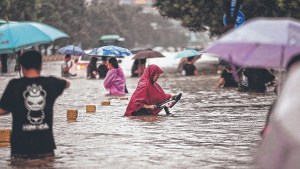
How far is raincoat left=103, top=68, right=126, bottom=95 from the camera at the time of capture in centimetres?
2245

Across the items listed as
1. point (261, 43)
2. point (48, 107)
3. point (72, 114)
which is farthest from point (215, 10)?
point (261, 43)

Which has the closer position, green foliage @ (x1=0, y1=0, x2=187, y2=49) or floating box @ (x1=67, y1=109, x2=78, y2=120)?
floating box @ (x1=67, y1=109, x2=78, y2=120)

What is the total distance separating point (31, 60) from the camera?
8438 millimetres

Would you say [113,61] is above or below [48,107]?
below

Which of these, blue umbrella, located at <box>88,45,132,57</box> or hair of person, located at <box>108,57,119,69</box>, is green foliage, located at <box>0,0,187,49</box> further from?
hair of person, located at <box>108,57,119,69</box>

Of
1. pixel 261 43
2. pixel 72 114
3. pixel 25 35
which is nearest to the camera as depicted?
pixel 261 43

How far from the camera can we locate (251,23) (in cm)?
709

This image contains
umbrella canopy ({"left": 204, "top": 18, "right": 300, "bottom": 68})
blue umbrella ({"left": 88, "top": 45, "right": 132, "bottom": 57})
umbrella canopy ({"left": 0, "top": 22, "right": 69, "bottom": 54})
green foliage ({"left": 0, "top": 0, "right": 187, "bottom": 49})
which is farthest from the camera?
green foliage ({"left": 0, "top": 0, "right": 187, "bottom": 49})

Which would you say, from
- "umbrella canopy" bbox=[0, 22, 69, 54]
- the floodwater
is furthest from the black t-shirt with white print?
"umbrella canopy" bbox=[0, 22, 69, 54]

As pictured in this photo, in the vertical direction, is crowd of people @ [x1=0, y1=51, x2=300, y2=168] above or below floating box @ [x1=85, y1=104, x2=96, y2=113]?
above

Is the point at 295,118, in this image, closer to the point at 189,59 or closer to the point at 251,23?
the point at 251,23

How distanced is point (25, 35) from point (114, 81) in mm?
13014

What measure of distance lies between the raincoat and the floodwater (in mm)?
3023

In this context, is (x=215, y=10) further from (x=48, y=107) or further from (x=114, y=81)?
(x=48, y=107)
